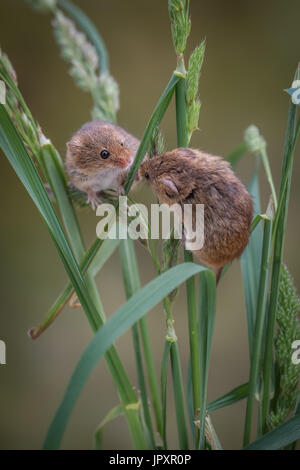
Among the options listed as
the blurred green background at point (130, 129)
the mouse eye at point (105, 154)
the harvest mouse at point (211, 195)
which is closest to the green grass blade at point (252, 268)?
the harvest mouse at point (211, 195)

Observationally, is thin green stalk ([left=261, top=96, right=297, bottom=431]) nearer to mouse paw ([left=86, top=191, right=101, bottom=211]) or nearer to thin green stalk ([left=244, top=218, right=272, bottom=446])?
thin green stalk ([left=244, top=218, right=272, bottom=446])

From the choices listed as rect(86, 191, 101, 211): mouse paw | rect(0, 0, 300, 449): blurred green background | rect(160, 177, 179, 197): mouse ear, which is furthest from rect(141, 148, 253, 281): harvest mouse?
rect(0, 0, 300, 449): blurred green background

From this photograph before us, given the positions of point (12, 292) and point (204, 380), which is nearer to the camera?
point (204, 380)

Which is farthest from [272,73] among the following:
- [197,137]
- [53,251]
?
[53,251]

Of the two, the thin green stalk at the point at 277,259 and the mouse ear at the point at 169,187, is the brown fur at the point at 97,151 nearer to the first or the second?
the mouse ear at the point at 169,187

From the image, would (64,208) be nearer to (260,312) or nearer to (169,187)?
(169,187)

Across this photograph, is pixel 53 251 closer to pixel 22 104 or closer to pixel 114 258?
pixel 114 258
